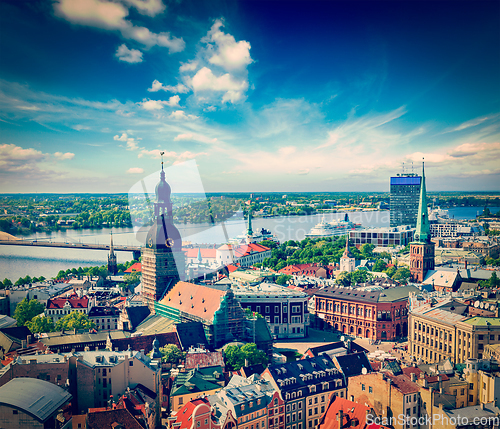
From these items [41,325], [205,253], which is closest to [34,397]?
[41,325]

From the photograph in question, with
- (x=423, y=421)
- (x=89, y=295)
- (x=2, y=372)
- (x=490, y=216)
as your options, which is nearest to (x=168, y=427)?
(x=2, y=372)

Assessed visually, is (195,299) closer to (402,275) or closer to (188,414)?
(188,414)

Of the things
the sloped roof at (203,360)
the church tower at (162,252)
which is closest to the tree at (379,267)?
the church tower at (162,252)

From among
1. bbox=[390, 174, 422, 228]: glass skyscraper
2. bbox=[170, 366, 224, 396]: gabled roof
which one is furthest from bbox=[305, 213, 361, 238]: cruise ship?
bbox=[170, 366, 224, 396]: gabled roof

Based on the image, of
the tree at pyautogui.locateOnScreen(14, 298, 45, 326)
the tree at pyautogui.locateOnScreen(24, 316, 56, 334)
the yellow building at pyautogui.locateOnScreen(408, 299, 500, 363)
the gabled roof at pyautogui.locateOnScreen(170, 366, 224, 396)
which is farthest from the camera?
the tree at pyautogui.locateOnScreen(14, 298, 45, 326)

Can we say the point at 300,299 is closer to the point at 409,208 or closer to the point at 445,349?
the point at 445,349

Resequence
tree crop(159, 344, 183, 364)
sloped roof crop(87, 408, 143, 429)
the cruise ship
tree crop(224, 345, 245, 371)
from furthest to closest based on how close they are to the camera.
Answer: the cruise ship, tree crop(159, 344, 183, 364), tree crop(224, 345, 245, 371), sloped roof crop(87, 408, 143, 429)

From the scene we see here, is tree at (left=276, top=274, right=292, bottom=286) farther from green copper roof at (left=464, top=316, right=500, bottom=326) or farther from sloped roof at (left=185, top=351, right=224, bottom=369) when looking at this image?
sloped roof at (left=185, top=351, right=224, bottom=369)
